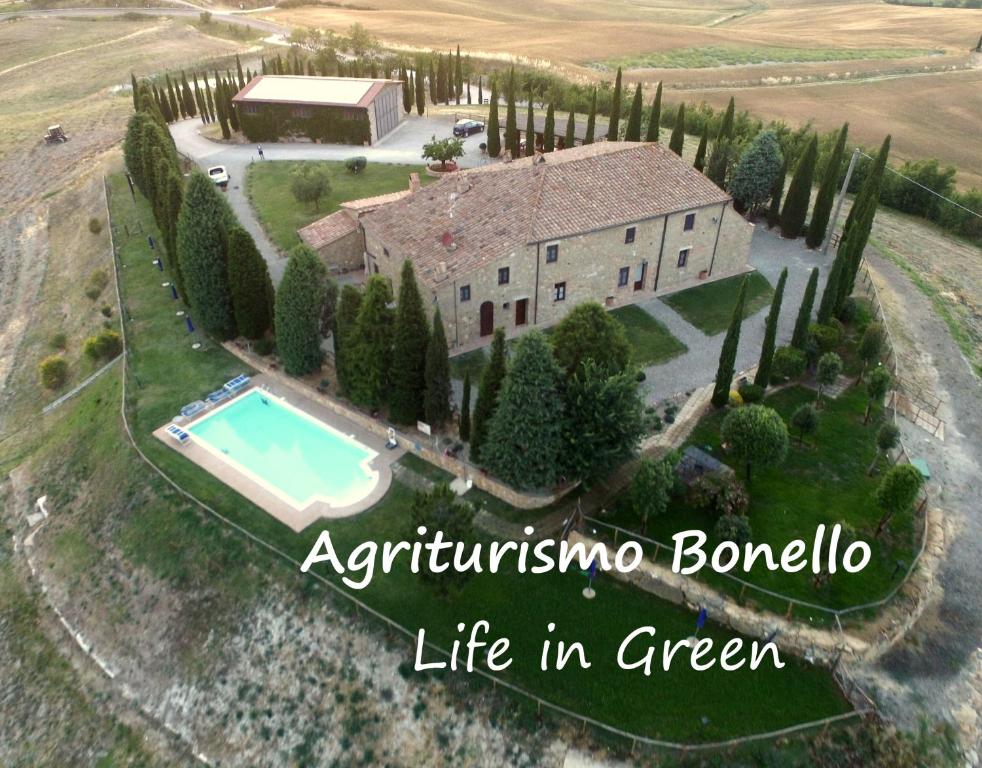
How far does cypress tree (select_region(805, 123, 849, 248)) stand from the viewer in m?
44.5

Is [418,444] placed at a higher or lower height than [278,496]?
higher

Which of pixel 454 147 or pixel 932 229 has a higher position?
pixel 454 147

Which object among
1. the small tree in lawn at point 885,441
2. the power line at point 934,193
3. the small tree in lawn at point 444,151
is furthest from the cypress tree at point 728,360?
the power line at point 934,193

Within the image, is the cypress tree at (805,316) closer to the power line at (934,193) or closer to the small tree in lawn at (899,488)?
the small tree in lawn at (899,488)

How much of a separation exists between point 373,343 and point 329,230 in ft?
58.9

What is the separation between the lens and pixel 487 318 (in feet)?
122

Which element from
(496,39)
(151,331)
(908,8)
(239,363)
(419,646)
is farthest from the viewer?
(908,8)

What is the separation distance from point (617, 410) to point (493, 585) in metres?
8.11

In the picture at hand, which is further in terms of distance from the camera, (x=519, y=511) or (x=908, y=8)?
(x=908, y=8)

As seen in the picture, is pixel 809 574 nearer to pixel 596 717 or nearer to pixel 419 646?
pixel 596 717

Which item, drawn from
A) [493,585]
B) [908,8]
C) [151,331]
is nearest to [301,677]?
[493,585]

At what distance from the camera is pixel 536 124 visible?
65875mm

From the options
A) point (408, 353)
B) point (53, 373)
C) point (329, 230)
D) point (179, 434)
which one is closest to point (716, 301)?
point (408, 353)

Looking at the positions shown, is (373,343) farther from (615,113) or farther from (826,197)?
(615,113)
